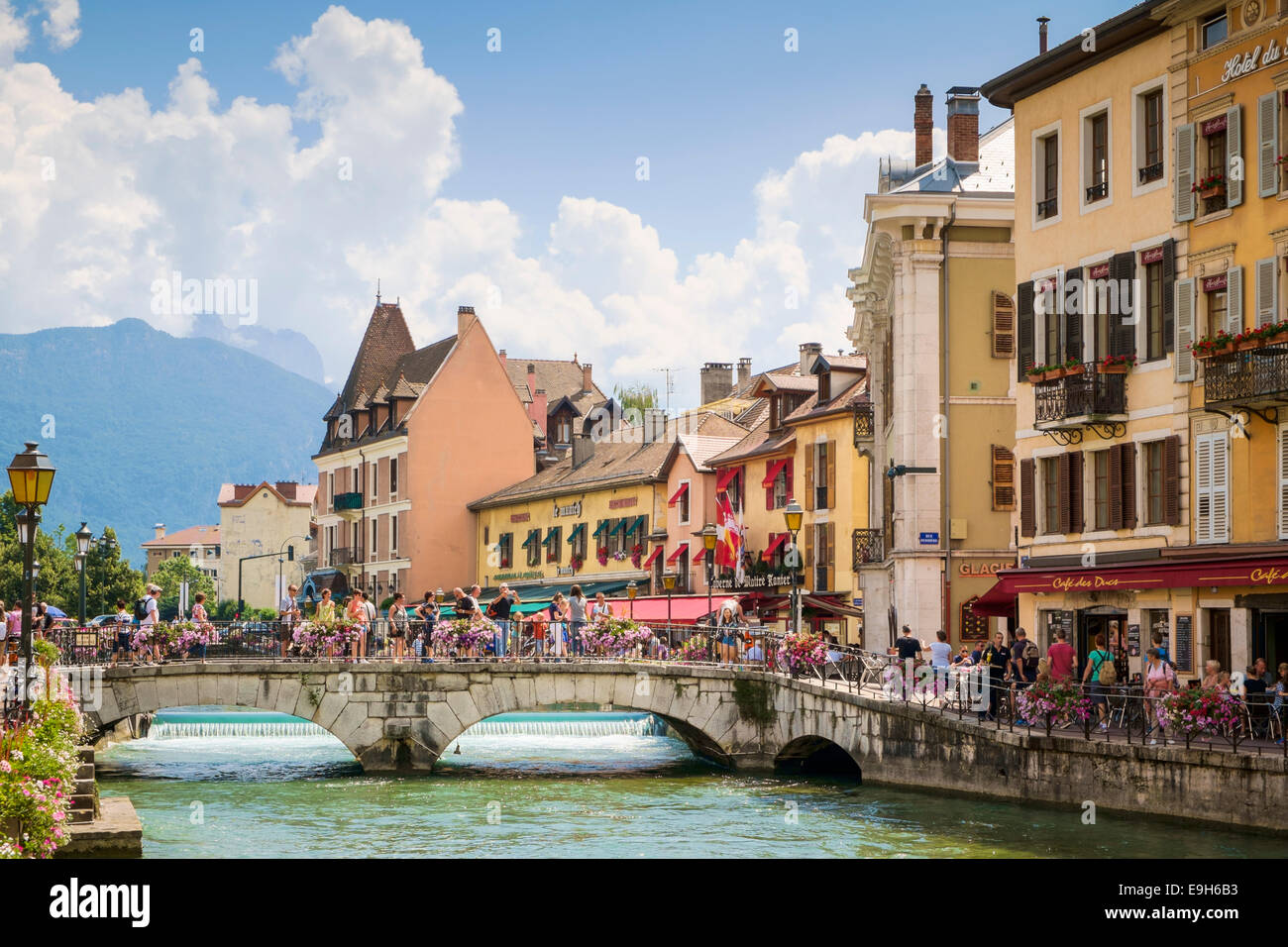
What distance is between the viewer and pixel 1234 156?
28.5 metres

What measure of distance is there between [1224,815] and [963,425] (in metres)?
18.5

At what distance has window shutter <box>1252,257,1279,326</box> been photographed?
2767 centimetres

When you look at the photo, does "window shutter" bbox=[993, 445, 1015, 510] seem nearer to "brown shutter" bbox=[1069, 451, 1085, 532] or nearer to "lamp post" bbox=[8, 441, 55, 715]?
"brown shutter" bbox=[1069, 451, 1085, 532]

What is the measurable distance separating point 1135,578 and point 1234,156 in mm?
7486

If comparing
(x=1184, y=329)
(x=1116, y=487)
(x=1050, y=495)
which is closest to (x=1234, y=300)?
(x=1184, y=329)

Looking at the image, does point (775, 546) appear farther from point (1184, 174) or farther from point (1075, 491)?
point (1184, 174)

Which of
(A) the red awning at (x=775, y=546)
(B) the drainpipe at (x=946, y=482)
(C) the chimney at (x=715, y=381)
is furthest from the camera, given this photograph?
(C) the chimney at (x=715, y=381)

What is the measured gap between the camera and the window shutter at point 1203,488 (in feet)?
95.1

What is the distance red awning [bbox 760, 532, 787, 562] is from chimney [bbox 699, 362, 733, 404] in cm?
2393

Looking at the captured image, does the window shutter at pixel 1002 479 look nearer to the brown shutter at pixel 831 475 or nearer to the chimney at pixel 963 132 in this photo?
the chimney at pixel 963 132

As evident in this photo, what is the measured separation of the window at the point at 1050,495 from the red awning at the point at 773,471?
23.7m

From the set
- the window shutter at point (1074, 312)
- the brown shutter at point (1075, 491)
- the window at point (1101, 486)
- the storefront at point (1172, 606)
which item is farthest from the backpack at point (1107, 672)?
the window shutter at point (1074, 312)
